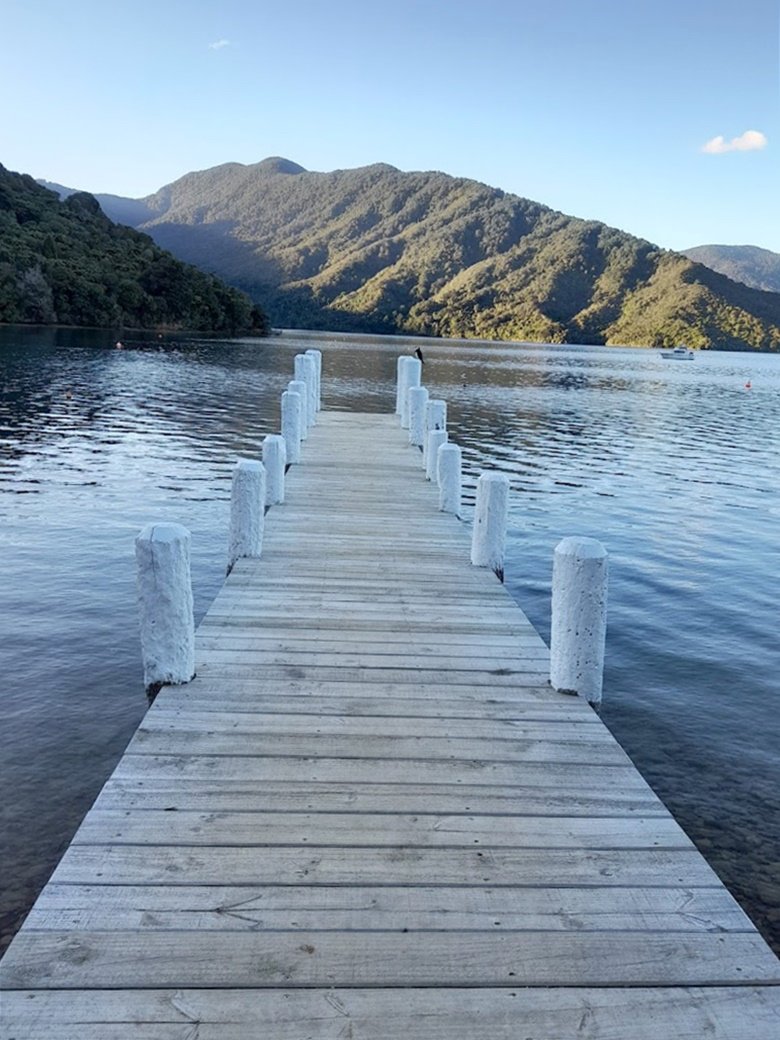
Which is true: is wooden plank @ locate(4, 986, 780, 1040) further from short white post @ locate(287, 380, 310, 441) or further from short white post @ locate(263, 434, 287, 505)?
short white post @ locate(287, 380, 310, 441)

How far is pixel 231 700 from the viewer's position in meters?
5.66

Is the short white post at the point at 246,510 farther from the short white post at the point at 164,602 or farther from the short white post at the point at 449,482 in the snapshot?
the short white post at the point at 449,482

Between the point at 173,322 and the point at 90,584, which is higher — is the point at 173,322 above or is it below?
above

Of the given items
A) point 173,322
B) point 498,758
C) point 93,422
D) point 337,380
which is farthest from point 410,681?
point 173,322

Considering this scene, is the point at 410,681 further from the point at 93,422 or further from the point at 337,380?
the point at 337,380

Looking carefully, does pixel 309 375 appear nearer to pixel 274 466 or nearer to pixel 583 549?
pixel 274 466

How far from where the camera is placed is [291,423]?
15.5 m

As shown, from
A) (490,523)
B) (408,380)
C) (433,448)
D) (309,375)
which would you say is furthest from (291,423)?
(408,380)

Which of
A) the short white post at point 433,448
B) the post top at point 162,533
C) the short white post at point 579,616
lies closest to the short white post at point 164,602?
the post top at point 162,533

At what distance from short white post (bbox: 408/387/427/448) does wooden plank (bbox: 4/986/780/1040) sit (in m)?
15.7

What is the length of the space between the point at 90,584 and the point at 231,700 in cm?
676

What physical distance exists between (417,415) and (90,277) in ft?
255

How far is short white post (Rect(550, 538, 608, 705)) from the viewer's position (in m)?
5.78

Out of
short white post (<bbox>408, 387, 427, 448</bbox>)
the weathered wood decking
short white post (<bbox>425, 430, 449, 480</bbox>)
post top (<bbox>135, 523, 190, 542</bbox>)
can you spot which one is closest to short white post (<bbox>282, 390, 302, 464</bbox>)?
short white post (<bbox>425, 430, 449, 480</bbox>)
